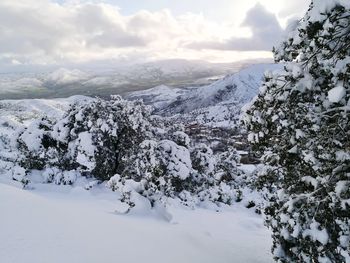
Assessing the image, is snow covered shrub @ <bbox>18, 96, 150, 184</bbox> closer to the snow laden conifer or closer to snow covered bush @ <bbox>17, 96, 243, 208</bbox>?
snow covered bush @ <bbox>17, 96, 243, 208</bbox>

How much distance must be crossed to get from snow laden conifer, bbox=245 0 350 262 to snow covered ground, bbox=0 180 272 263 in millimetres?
1886

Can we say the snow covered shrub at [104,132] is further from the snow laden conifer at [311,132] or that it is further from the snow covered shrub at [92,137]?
the snow laden conifer at [311,132]

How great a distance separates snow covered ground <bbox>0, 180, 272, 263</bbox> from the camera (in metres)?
5.54

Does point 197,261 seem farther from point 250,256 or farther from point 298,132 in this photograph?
point 298,132

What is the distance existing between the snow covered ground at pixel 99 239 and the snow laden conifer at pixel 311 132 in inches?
74.3

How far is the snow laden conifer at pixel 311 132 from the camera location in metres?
6.05

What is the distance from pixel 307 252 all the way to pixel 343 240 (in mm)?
875

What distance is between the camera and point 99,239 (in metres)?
6.78

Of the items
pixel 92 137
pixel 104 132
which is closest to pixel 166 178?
pixel 104 132

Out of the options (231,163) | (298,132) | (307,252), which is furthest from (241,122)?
(231,163)

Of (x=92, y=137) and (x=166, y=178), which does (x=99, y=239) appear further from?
(x=92, y=137)

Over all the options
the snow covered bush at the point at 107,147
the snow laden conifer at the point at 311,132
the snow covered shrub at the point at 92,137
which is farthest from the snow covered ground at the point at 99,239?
the snow covered shrub at the point at 92,137

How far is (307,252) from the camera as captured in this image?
275 inches

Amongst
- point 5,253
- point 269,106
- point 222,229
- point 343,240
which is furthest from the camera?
point 222,229
